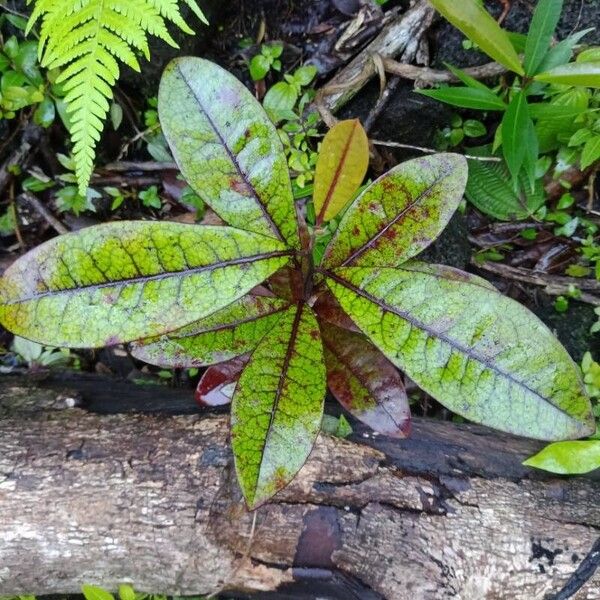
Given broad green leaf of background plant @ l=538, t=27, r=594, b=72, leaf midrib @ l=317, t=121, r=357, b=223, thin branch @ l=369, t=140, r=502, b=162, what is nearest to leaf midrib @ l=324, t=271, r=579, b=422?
leaf midrib @ l=317, t=121, r=357, b=223

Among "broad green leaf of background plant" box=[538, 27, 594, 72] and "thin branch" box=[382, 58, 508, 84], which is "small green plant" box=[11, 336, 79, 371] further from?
"broad green leaf of background plant" box=[538, 27, 594, 72]

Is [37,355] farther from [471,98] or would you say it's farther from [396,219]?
[471,98]

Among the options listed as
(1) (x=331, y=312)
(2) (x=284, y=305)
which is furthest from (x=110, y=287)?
(1) (x=331, y=312)

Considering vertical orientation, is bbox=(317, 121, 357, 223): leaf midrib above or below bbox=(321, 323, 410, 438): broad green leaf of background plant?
above

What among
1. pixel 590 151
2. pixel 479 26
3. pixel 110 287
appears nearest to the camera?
pixel 110 287

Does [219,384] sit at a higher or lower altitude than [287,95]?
lower

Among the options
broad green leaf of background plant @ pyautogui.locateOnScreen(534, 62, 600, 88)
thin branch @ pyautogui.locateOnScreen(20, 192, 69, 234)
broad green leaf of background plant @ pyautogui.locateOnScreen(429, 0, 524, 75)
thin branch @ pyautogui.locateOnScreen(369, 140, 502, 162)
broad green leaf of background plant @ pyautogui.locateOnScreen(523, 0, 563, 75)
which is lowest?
thin branch @ pyautogui.locateOnScreen(20, 192, 69, 234)

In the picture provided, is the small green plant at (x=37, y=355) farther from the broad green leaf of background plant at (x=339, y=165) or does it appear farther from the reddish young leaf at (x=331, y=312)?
the broad green leaf of background plant at (x=339, y=165)
